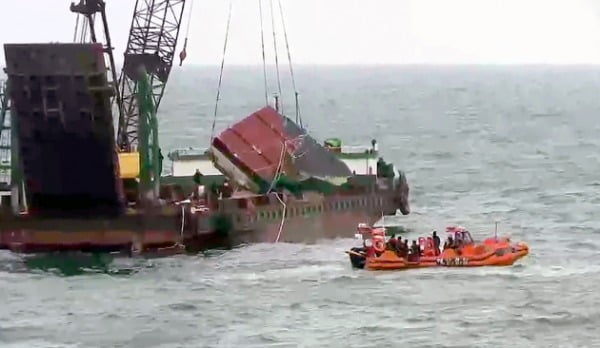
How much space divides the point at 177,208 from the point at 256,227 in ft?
12.5

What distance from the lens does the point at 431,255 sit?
6022 centimetres

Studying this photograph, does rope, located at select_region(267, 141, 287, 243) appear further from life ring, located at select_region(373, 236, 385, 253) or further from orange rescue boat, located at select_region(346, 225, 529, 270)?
life ring, located at select_region(373, 236, 385, 253)

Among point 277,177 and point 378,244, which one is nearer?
Result: point 378,244

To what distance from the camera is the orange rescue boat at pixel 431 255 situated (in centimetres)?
5978

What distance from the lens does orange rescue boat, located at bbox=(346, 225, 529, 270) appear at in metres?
59.8

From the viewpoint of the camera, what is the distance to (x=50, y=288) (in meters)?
57.4

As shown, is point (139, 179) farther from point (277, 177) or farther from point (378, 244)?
point (378, 244)

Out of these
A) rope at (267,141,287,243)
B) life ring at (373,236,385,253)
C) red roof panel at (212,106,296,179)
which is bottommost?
life ring at (373,236,385,253)

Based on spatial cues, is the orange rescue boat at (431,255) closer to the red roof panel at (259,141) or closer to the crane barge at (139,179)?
the crane barge at (139,179)

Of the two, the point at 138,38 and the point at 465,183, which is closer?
the point at 138,38

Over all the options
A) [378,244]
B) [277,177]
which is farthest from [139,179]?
[378,244]

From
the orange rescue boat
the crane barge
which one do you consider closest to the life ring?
the orange rescue boat

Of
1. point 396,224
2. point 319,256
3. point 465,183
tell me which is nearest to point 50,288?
point 319,256

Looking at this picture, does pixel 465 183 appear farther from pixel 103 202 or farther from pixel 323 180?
pixel 103 202
